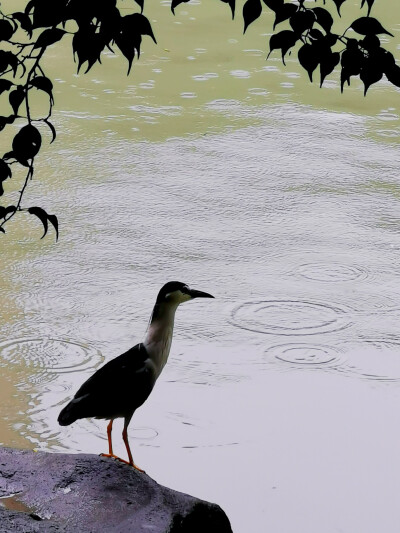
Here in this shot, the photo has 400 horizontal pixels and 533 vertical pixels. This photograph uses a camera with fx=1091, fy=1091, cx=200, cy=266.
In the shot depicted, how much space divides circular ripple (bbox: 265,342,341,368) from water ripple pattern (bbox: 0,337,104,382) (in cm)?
87

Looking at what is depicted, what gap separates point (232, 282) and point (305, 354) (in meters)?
0.94

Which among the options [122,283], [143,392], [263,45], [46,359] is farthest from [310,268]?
[263,45]

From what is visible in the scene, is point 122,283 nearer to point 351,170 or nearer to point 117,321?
point 117,321

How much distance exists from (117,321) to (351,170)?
3032 millimetres

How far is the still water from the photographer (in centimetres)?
450

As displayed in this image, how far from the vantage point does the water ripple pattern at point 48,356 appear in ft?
17.0

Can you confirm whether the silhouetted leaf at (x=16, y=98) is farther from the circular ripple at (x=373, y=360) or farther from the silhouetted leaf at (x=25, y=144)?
the circular ripple at (x=373, y=360)

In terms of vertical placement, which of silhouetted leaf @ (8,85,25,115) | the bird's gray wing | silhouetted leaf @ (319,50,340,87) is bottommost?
the bird's gray wing

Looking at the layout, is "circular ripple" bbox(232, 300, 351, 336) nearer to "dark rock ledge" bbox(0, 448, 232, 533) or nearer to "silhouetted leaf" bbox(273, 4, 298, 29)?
"dark rock ledge" bbox(0, 448, 232, 533)

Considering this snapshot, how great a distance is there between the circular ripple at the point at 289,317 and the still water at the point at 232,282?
1 centimetres

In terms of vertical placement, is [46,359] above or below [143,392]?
below

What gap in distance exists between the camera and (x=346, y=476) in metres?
4.41

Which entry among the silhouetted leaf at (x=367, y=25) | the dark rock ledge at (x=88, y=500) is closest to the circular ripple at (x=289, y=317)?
the dark rock ledge at (x=88, y=500)

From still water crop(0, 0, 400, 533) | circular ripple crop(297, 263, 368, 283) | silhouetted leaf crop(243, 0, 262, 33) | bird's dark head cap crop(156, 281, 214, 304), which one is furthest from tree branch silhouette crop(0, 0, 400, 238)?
circular ripple crop(297, 263, 368, 283)
